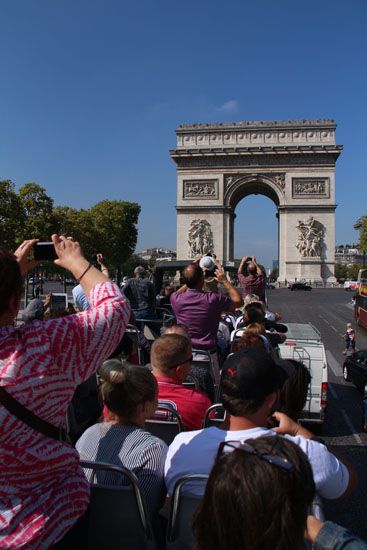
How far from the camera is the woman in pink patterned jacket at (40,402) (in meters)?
1.76

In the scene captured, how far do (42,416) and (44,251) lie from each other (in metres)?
0.75

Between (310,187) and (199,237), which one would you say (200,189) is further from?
(310,187)

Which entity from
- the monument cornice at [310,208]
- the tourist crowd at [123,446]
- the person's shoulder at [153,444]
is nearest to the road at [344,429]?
the tourist crowd at [123,446]

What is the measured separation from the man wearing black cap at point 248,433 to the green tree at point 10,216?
80.2 ft

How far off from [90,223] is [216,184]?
13673 mm

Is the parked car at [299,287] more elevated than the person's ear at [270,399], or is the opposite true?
the person's ear at [270,399]

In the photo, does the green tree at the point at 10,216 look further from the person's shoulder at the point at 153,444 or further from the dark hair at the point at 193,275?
the person's shoulder at the point at 153,444

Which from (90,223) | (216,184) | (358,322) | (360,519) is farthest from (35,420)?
(216,184)

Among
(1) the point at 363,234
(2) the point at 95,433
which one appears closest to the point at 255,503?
(2) the point at 95,433

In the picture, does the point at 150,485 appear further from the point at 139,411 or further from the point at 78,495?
the point at 78,495

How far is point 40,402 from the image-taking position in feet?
5.86

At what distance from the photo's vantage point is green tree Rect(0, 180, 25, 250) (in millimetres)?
25250

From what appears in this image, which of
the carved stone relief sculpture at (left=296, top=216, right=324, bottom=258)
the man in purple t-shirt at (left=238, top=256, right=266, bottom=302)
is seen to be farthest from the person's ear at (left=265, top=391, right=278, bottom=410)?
the carved stone relief sculpture at (left=296, top=216, right=324, bottom=258)

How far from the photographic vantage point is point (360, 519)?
453 centimetres
